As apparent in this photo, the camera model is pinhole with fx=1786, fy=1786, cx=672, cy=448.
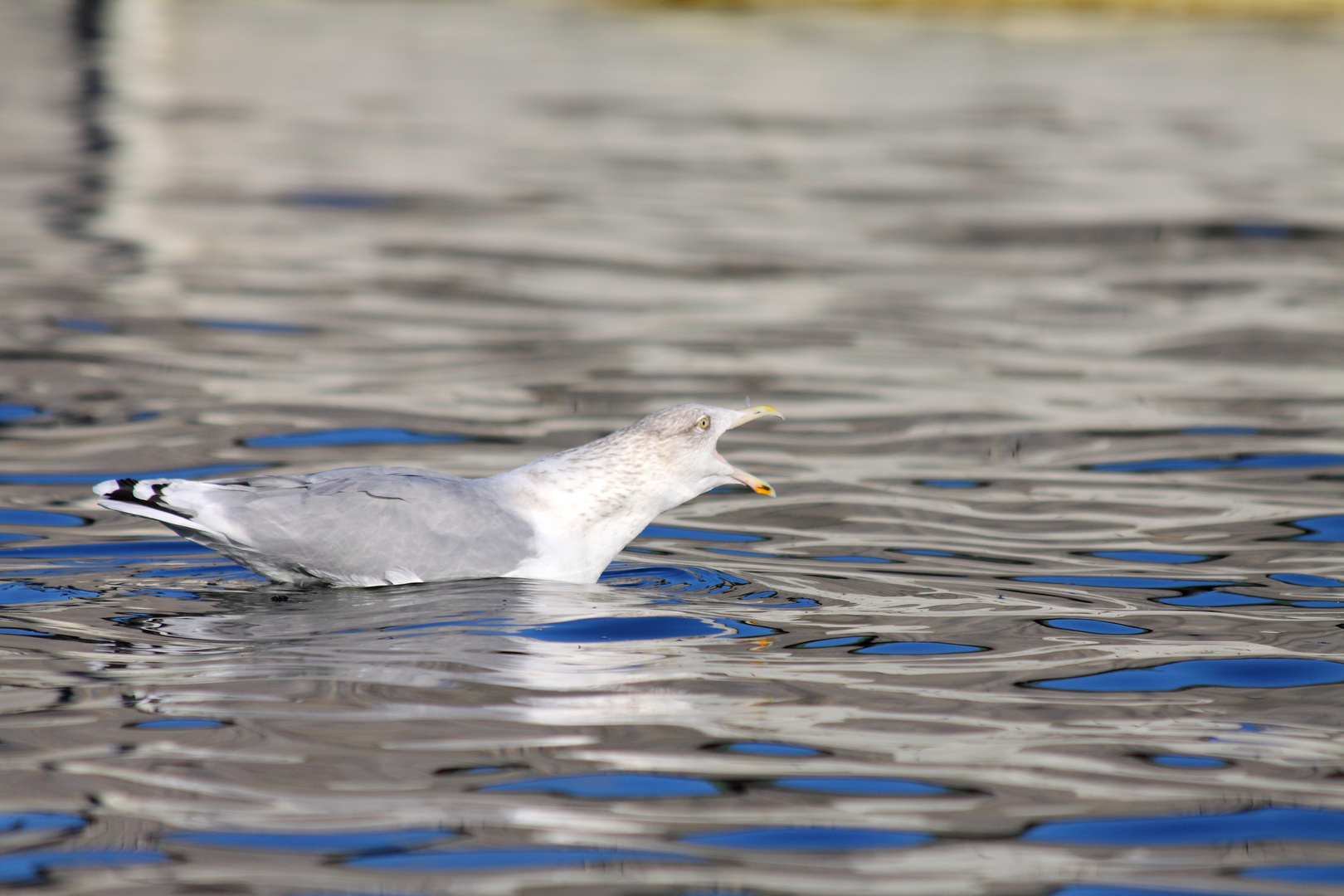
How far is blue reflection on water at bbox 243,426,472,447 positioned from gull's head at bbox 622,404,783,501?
258 centimetres

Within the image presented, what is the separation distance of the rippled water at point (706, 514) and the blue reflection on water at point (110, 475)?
0.22 ft

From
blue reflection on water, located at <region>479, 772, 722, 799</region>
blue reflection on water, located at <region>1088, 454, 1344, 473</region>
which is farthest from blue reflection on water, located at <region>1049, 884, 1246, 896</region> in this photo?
blue reflection on water, located at <region>1088, 454, 1344, 473</region>

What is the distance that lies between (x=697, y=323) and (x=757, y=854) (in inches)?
339

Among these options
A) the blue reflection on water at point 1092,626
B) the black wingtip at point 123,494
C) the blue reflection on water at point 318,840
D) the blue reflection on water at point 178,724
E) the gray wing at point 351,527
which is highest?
the black wingtip at point 123,494

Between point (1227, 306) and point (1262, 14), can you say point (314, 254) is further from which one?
point (1262, 14)

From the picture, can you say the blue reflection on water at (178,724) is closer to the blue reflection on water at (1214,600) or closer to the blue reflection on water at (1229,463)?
the blue reflection on water at (1214,600)

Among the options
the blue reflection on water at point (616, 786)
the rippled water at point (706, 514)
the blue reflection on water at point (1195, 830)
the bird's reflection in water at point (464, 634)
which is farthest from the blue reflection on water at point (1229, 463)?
the blue reflection on water at point (616, 786)

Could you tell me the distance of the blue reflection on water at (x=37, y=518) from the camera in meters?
7.34

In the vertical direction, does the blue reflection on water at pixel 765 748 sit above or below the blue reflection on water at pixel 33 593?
above

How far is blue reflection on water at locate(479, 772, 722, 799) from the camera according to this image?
14.2ft

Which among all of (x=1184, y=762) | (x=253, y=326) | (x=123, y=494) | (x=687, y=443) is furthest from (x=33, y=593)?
(x=253, y=326)

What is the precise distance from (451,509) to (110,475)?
270 cm

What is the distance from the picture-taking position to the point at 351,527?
20.3ft

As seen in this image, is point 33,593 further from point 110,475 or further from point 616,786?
point 616,786
